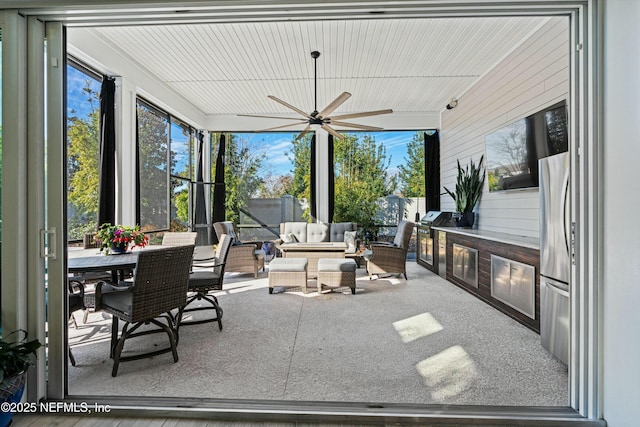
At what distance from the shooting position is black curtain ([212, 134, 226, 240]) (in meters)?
7.41

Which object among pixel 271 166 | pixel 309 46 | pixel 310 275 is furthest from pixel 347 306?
pixel 271 166

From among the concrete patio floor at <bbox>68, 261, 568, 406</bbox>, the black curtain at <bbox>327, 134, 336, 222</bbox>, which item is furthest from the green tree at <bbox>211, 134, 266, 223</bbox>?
the concrete patio floor at <bbox>68, 261, 568, 406</bbox>

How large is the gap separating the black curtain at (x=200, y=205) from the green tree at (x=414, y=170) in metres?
4.41

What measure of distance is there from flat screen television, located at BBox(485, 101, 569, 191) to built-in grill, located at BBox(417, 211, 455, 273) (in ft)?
3.96

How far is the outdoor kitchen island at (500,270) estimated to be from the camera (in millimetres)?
3025

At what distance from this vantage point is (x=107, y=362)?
2.46 meters

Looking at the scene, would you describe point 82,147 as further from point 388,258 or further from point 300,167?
point 388,258

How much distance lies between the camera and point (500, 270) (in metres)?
3.58

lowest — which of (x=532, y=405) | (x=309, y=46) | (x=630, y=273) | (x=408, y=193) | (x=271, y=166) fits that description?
(x=532, y=405)

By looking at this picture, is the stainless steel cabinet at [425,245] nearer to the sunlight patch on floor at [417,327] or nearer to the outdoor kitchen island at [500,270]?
the outdoor kitchen island at [500,270]

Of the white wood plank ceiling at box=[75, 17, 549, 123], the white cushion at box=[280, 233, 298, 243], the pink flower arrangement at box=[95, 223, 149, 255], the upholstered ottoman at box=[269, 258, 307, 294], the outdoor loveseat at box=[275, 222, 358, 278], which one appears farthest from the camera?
the white cushion at box=[280, 233, 298, 243]

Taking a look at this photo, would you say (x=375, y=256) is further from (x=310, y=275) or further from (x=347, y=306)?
(x=347, y=306)

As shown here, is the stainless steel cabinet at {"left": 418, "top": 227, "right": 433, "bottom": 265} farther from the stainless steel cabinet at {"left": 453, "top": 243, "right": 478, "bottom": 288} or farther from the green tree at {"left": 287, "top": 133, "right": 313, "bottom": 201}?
the green tree at {"left": 287, "top": 133, "right": 313, "bottom": 201}

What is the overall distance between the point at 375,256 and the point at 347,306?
59.1 inches
